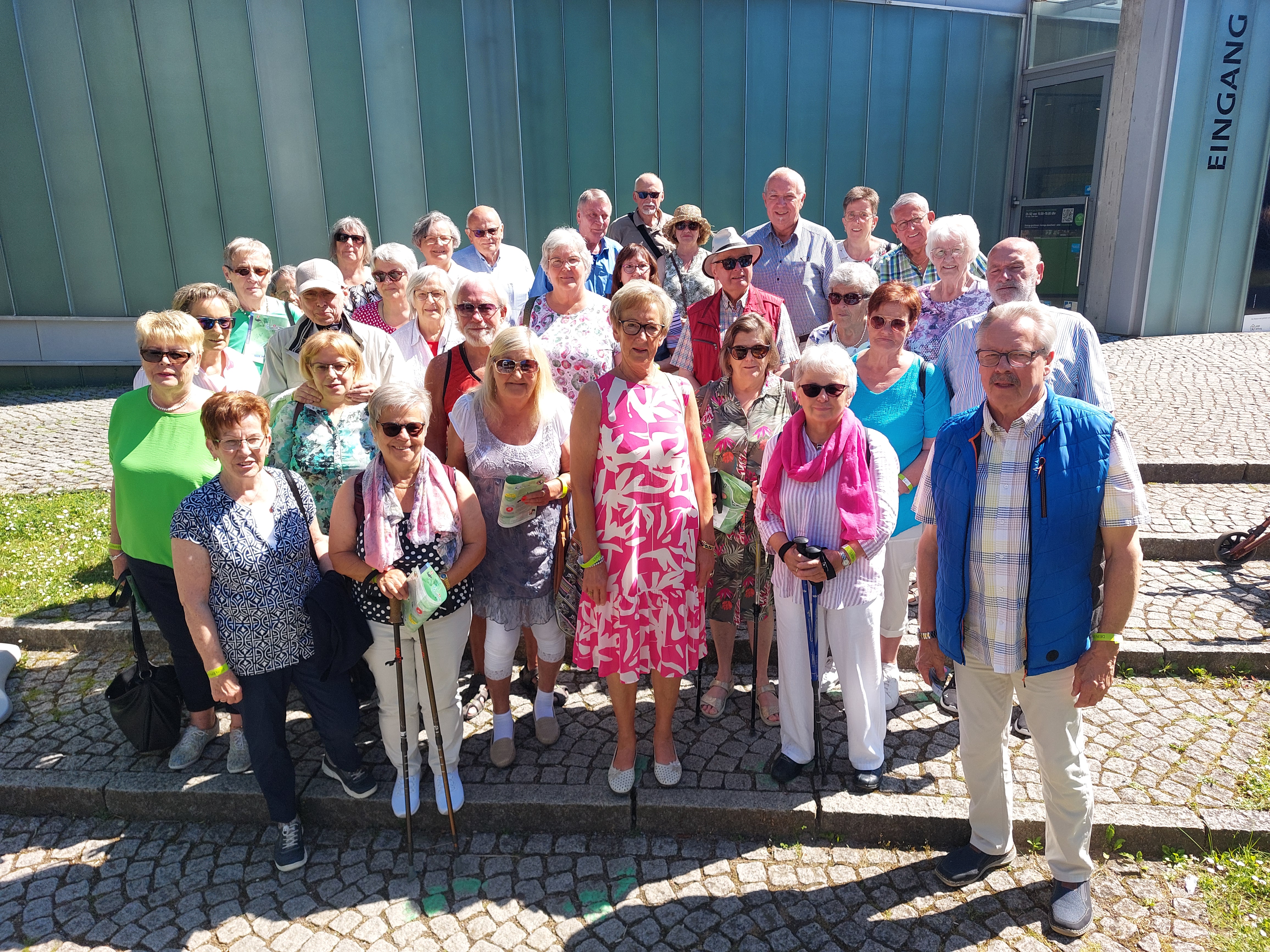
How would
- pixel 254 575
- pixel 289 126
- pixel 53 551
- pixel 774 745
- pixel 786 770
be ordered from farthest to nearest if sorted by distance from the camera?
1. pixel 289 126
2. pixel 53 551
3. pixel 774 745
4. pixel 786 770
5. pixel 254 575

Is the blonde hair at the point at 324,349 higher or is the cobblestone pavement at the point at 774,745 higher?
the blonde hair at the point at 324,349

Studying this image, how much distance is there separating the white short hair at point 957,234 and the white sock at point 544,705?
304 centimetres

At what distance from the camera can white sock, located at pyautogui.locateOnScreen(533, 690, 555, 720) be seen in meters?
4.27

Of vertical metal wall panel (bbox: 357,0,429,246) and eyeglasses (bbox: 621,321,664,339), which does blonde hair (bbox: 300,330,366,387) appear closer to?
eyeglasses (bbox: 621,321,664,339)

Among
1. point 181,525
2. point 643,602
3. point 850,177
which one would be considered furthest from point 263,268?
point 850,177

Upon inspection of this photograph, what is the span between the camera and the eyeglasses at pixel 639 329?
3486 mm

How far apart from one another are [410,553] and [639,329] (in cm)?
134

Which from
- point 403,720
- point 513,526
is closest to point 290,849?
point 403,720

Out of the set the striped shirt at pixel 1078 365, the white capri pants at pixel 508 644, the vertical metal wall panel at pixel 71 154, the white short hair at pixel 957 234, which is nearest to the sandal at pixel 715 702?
the white capri pants at pixel 508 644

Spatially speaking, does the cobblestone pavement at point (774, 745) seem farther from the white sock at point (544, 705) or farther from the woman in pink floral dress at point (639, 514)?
the woman in pink floral dress at point (639, 514)

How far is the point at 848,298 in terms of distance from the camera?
14.3ft

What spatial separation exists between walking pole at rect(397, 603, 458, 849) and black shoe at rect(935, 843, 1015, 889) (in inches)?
81.7

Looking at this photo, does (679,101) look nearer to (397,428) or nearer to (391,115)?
(391,115)

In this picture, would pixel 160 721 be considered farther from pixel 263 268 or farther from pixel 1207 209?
pixel 1207 209
